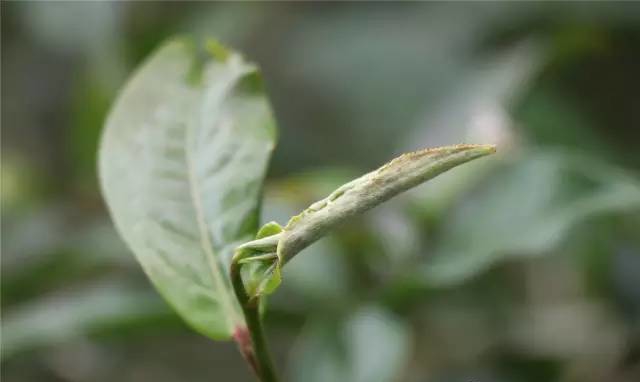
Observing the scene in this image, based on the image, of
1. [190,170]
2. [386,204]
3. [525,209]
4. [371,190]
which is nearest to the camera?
[371,190]

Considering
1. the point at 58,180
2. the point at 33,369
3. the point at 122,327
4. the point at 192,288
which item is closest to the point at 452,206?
the point at 122,327

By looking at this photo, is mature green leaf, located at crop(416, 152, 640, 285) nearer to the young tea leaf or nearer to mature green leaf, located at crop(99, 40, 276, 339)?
mature green leaf, located at crop(99, 40, 276, 339)

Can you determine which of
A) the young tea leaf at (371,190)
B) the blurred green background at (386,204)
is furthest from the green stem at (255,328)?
the blurred green background at (386,204)

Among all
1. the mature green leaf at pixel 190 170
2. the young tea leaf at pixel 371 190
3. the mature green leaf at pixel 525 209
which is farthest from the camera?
the mature green leaf at pixel 525 209

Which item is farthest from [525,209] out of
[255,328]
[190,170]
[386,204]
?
[255,328]

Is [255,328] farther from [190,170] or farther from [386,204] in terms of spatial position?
[386,204]

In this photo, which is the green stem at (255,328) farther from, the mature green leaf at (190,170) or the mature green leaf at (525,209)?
the mature green leaf at (525,209)
